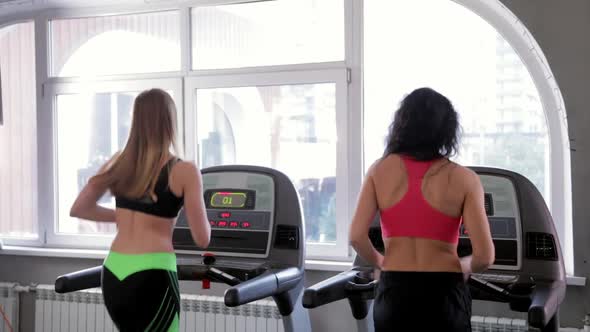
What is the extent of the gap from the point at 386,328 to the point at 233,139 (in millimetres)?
2178

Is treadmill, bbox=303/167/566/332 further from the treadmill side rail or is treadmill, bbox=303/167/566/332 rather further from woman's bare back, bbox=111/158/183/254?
woman's bare back, bbox=111/158/183/254

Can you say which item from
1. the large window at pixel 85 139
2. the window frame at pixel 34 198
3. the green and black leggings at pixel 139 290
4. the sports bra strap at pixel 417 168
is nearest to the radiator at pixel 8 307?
the window frame at pixel 34 198

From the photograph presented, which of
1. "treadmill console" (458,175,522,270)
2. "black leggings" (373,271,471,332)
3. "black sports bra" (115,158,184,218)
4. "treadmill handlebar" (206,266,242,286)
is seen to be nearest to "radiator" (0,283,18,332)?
"treadmill handlebar" (206,266,242,286)

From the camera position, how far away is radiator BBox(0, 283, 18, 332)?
4566 millimetres

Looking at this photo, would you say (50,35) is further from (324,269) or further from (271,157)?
(324,269)

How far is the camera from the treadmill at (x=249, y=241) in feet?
10.2

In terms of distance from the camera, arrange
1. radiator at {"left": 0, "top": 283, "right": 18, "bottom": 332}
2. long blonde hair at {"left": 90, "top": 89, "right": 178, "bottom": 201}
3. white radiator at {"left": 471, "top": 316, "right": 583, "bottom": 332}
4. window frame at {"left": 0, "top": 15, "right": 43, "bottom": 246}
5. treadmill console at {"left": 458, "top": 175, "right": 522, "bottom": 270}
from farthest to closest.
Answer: window frame at {"left": 0, "top": 15, "right": 43, "bottom": 246} < radiator at {"left": 0, "top": 283, "right": 18, "bottom": 332} < white radiator at {"left": 471, "top": 316, "right": 583, "bottom": 332} < treadmill console at {"left": 458, "top": 175, "right": 522, "bottom": 270} < long blonde hair at {"left": 90, "top": 89, "right": 178, "bottom": 201}

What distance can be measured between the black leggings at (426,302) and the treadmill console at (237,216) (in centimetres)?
109

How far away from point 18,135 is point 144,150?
279 centimetres

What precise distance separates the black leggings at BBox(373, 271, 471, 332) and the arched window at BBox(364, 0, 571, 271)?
1489 millimetres

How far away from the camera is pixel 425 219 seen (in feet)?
7.20

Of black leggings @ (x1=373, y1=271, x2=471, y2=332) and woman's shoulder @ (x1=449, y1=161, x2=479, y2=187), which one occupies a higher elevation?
woman's shoulder @ (x1=449, y1=161, x2=479, y2=187)

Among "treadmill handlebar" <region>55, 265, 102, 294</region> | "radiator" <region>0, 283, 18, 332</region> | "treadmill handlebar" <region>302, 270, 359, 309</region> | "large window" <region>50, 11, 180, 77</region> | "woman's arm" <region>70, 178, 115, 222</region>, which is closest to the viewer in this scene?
"woman's arm" <region>70, 178, 115, 222</region>

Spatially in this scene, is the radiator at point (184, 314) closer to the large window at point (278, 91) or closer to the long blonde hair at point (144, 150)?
the large window at point (278, 91)
